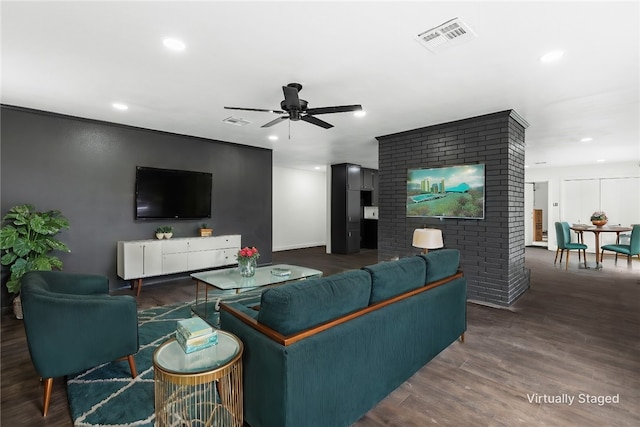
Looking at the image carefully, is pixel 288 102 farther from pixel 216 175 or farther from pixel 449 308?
pixel 216 175

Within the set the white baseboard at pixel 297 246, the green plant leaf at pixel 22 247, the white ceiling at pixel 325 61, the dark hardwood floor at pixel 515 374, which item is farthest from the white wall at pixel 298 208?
the green plant leaf at pixel 22 247

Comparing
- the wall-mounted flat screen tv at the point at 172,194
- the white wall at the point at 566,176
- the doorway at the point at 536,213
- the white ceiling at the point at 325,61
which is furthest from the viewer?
the doorway at the point at 536,213

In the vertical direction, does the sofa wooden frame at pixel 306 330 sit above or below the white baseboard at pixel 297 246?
above

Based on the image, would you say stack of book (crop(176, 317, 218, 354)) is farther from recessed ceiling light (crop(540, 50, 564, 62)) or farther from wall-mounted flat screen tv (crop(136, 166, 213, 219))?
wall-mounted flat screen tv (crop(136, 166, 213, 219))

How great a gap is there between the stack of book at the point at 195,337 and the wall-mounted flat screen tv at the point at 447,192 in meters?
3.72

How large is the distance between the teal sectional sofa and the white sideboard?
3.18 m

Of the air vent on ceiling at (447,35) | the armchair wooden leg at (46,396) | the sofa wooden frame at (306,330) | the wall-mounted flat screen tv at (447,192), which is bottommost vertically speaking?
the armchair wooden leg at (46,396)

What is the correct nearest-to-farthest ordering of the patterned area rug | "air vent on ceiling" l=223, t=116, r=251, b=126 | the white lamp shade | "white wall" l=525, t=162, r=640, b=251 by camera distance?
the patterned area rug
the white lamp shade
"air vent on ceiling" l=223, t=116, r=251, b=126
"white wall" l=525, t=162, r=640, b=251

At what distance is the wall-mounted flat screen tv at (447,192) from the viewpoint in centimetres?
423

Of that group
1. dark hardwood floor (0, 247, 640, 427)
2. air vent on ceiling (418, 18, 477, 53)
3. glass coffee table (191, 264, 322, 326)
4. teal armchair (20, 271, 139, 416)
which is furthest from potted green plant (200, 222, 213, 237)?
air vent on ceiling (418, 18, 477, 53)

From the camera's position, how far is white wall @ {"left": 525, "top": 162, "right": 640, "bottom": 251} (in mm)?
7938

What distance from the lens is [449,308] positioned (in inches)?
105

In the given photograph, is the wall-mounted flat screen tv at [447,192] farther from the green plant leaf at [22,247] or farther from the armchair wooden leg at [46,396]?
the green plant leaf at [22,247]

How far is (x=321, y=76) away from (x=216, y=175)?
11.3ft
